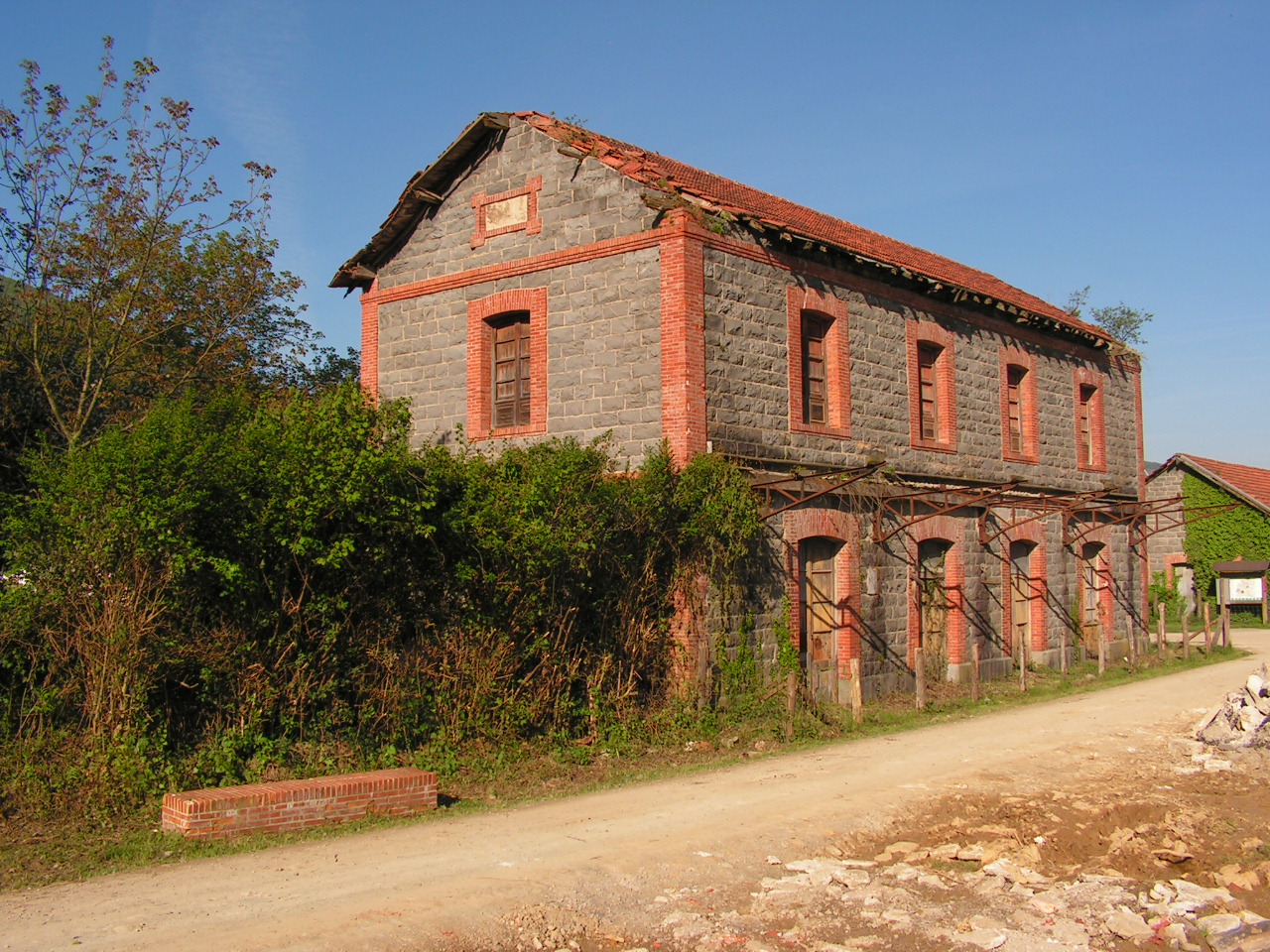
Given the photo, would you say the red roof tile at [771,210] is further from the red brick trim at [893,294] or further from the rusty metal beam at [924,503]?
the rusty metal beam at [924,503]

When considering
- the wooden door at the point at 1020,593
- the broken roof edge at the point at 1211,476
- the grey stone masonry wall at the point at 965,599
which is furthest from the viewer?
the broken roof edge at the point at 1211,476

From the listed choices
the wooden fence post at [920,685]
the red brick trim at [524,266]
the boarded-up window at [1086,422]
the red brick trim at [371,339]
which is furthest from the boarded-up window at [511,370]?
the boarded-up window at [1086,422]

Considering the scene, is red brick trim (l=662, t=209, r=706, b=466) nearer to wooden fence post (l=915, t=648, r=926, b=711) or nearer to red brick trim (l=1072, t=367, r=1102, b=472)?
wooden fence post (l=915, t=648, r=926, b=711)

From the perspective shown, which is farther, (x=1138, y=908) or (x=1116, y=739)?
(x=1116, y=739)

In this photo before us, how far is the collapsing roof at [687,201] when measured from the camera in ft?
48.8

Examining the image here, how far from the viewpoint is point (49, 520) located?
9.30 m

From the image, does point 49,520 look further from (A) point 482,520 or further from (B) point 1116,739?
(B) point 1116,739

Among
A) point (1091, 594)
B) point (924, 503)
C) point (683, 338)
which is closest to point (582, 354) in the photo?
point (683, 338)

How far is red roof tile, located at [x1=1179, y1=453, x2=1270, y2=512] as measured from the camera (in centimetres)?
3262

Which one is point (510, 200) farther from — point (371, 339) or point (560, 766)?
point (560, 766)

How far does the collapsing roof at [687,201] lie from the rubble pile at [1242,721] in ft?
25.7

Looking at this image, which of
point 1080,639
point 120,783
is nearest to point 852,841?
point 120,783

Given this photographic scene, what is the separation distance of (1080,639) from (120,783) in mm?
18447

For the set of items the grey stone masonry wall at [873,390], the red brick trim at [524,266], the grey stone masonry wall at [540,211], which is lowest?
the grey stone masonry wall at [873,390]
